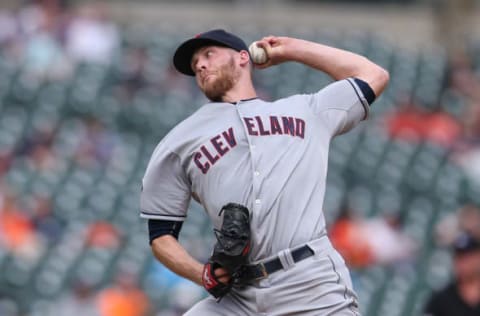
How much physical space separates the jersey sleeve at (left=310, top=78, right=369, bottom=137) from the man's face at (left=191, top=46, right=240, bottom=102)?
A: 0.30 meters

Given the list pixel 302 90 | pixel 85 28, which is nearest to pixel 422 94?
pixel 302 90

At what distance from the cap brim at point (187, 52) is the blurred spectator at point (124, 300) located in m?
3.98

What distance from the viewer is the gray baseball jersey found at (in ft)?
12.4

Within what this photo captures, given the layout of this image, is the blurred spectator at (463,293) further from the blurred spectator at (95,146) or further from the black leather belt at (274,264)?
the blurred spectator at (95,146)

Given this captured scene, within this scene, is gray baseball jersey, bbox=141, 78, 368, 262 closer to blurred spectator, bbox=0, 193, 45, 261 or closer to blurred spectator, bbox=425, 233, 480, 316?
blurred spectator, bbox=425, 233, 480, 316

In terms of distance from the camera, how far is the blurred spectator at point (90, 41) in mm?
12062

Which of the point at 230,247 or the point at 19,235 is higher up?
the point at 230,247

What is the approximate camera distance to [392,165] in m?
10.7

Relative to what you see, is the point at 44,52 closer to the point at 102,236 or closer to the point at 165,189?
the point at 102,236

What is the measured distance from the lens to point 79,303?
800 centimetres

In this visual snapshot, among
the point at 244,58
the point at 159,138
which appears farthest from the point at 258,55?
the point at 159,138

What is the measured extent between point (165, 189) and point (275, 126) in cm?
43

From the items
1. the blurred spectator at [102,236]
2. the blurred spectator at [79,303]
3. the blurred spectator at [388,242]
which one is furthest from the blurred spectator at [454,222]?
the blurred spectator at [79,303]

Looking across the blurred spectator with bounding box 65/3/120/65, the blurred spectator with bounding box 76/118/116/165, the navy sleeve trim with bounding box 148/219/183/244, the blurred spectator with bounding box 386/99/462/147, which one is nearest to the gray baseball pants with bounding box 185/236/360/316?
the navy sleeve trim with bounding box 148/219/183/244
